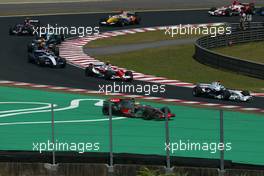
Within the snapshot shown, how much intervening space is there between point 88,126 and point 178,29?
130 feet

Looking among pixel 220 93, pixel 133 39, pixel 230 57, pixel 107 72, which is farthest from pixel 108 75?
pixel 133 39

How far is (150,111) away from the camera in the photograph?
30641 millimetres

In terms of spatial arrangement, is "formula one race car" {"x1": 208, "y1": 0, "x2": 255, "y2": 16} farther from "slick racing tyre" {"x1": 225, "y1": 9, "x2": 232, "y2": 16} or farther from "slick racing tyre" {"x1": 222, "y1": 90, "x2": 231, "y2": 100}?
"slick racing tyre" {"x1": 222, "y1": 90, "x2": 231, "y2": 100}

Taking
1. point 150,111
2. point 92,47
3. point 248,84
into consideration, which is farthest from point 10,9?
point 150,111

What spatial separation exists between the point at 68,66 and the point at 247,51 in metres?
11.4

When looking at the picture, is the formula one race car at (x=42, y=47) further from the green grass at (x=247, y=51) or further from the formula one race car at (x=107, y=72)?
the green grass at (x=247, y=51)

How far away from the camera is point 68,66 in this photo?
45906mm

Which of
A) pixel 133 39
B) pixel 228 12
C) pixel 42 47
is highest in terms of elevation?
pixel 42 47

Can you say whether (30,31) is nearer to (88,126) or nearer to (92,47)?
(92,47)

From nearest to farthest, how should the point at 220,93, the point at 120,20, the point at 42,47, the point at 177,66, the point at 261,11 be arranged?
the point at 220,93 < the point at 177,66 < the point at 42,47 < the point at 120,20 < the point at 261,11

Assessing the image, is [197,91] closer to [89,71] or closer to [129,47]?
[89,71]

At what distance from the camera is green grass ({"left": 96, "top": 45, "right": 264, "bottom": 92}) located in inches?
1635

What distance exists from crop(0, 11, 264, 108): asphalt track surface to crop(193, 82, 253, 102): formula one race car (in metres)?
0.27

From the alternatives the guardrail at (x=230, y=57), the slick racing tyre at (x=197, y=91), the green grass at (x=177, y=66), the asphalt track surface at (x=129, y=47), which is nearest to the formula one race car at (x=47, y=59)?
the green grass at (x=177, y=66)
